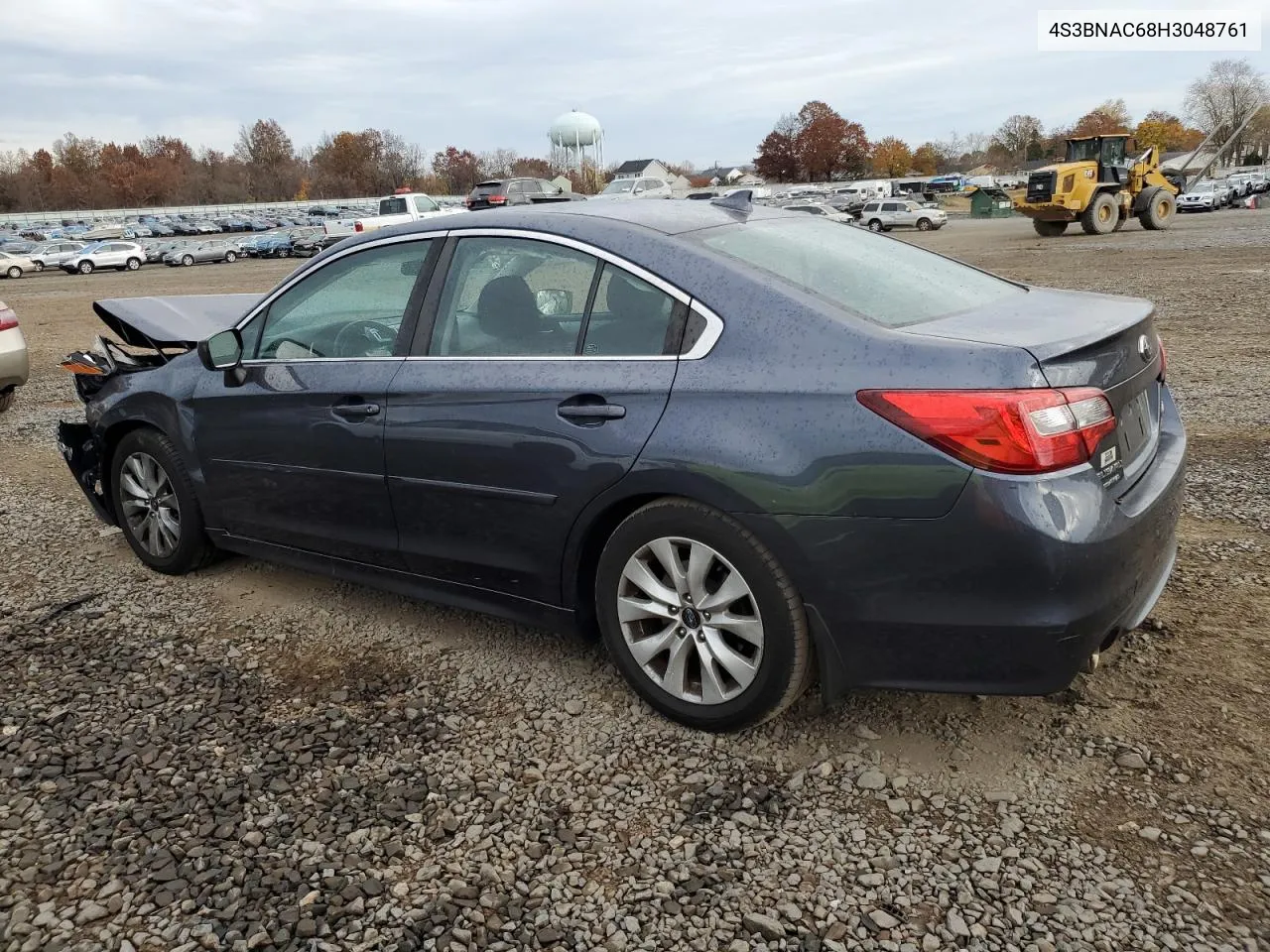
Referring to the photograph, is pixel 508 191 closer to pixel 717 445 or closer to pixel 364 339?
pixel 364 339

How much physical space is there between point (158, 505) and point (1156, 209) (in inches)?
1302

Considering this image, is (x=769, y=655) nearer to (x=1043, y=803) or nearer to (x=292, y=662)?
(x=1043, y=803)

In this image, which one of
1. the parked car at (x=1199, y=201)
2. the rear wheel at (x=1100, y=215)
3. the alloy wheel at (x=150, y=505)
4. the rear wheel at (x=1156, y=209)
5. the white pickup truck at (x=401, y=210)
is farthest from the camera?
the parked car at (x=1199, y=201)

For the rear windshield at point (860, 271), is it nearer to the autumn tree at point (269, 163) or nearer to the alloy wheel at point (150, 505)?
the alloy wheel at point (150, 505)

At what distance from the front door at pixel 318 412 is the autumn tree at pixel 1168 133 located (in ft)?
412

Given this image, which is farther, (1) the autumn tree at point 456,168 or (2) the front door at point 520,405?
(1) the autumn tree at point 456,168

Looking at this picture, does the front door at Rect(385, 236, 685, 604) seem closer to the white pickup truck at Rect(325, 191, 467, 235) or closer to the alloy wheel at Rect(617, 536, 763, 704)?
the alloy wheel at Rect(617, 536, 763, 704)

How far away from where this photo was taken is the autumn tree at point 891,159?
12544 cm

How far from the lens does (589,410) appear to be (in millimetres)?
3076

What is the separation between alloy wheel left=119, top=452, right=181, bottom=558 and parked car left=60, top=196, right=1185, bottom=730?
1.77 ft

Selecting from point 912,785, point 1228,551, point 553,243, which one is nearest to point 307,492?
point 553,243

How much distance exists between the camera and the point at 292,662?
3834mm

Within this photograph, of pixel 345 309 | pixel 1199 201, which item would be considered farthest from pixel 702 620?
pixel 1199 201

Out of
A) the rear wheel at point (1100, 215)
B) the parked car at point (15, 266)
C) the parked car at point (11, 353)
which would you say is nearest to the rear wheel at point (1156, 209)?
the rear wheel at point (1100, 215)
